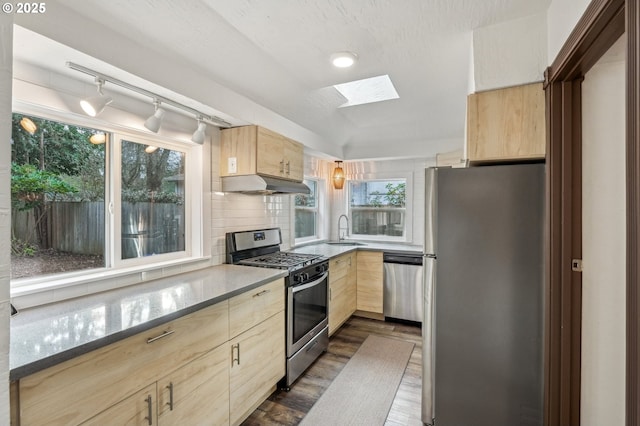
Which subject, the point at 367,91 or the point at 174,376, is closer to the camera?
the point at 174,376

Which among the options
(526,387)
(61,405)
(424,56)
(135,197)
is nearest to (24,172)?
(135,197)

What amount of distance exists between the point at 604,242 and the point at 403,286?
2506mm

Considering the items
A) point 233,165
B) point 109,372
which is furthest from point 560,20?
point 109,372

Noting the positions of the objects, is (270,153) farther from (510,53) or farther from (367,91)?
(510,53)

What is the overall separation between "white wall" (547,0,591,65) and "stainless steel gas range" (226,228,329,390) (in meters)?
2.04

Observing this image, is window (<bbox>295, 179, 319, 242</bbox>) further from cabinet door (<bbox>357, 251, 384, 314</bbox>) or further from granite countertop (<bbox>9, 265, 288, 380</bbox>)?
granite countertop (<bbox>9, 265, 288, 380</bbox>)

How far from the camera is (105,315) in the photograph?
1.35m

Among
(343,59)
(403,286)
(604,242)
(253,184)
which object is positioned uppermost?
(343,59)

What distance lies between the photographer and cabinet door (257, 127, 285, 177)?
2473 millimetres

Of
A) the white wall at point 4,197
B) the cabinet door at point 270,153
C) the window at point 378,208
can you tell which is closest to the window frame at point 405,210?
the window at point 378,208

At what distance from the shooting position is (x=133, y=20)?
1494mm

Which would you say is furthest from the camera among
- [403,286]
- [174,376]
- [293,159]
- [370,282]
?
[370,282]

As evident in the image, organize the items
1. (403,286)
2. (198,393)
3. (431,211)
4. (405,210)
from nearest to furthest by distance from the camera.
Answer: (198,393) < (431,211) < (403,286) < (405,210)

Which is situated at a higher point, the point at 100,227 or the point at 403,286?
the point at 100,227
